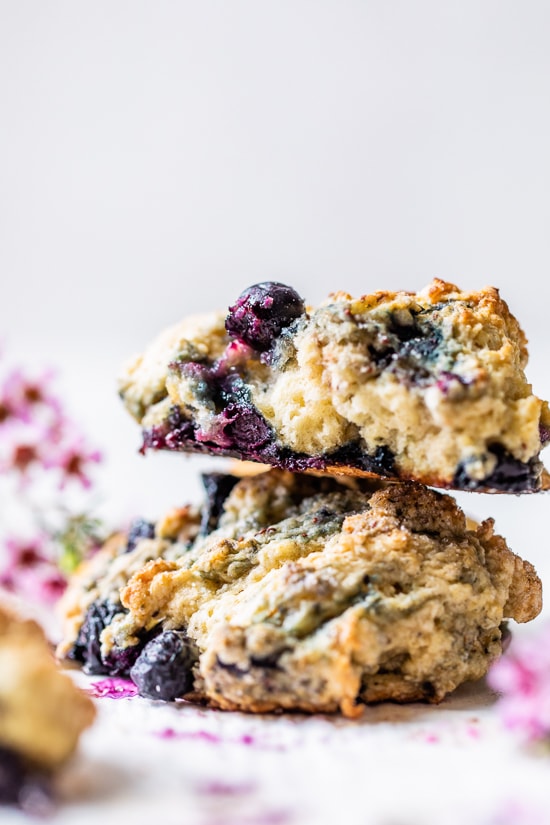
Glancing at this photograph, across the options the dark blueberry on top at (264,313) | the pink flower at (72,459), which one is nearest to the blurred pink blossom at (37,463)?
the pink flower at (72,459)


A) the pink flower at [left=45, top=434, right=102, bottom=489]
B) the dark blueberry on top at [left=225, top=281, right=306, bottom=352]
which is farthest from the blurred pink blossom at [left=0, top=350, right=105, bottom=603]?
the dark blueberry on top at [left=225, top=281, right=306, bottom=352]

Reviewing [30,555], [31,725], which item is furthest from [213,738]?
[30,555]

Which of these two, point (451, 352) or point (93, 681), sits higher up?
point (451, 352)

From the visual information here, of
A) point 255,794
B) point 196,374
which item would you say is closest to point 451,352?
point 196,374

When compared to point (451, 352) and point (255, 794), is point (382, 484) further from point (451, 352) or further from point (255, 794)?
point (255, 794)

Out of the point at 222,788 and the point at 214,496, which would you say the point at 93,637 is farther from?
the point at 222,788

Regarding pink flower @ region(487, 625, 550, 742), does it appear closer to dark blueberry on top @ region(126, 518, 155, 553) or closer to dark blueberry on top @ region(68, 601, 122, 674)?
dark blueberry on top @ region(68, 601, 122, 674)
